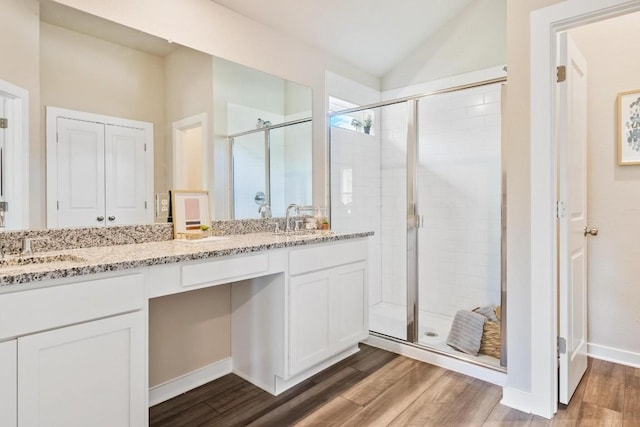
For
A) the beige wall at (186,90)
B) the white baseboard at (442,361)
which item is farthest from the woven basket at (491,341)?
the beige wall at (186,90)

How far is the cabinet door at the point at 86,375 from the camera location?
1.19 m

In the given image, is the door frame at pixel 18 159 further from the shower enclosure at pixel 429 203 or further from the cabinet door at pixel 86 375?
the shower enclosure at pixel 429 203

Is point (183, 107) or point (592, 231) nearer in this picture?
point (183, 107)

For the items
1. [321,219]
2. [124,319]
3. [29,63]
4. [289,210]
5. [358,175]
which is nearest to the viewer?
[124,319]

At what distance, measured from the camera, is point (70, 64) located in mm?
1752

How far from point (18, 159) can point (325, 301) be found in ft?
5.47

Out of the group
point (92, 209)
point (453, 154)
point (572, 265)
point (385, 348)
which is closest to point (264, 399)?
point (385, 348)

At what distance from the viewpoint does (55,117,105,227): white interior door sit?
1720 millimetres

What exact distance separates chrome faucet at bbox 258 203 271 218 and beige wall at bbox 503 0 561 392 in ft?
5.10

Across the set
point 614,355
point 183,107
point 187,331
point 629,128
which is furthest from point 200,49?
point 614,355

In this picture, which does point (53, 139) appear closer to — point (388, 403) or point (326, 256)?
point (326, 256)

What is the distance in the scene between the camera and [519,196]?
6.41ft

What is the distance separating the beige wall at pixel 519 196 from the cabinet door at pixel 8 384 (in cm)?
214

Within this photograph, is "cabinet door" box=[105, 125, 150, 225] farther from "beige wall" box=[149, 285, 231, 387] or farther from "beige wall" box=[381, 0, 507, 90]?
"beige wall" box=[381, 0, 507, 90]
